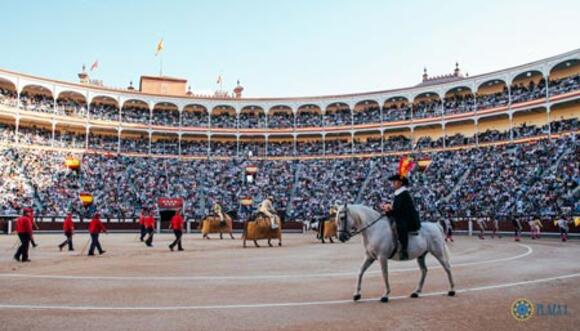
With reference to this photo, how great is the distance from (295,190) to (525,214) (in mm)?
24850

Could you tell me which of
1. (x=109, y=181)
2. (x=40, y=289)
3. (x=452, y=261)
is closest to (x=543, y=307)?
(x=452, y=261)

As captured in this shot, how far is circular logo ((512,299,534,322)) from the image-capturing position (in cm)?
646

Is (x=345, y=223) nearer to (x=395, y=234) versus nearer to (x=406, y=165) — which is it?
(x=395, y=234)

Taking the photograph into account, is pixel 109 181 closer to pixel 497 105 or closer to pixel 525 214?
pixel 525 214

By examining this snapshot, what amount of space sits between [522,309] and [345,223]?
3165mm

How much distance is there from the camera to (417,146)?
2122 inches

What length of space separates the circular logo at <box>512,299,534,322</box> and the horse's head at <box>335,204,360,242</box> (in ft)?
9.53

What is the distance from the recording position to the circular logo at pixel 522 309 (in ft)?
21.2

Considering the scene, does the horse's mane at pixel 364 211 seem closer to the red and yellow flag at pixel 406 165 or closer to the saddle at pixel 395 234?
the saddle at pixel 395 234

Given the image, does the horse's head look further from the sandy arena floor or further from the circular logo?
the circular logo

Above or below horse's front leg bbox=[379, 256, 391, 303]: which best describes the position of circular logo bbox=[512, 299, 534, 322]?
below

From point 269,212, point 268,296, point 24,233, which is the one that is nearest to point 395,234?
point 268,296

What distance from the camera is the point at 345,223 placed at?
830 cm

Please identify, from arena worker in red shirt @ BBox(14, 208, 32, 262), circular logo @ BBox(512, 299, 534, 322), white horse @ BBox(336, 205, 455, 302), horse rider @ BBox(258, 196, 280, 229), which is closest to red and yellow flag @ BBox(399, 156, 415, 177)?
horse rider @ BBox(258, 196, 280, 229)
